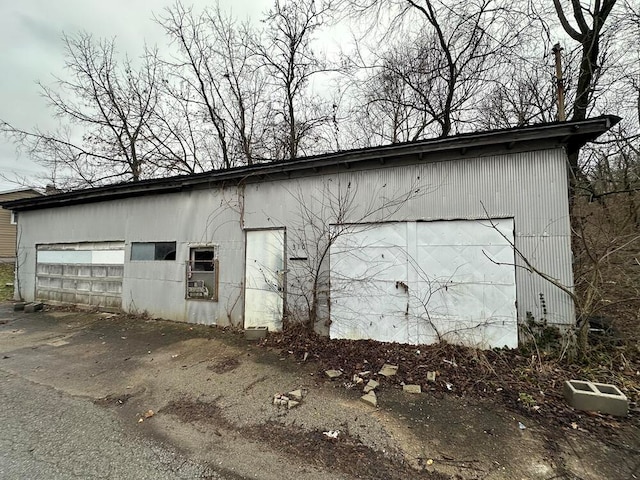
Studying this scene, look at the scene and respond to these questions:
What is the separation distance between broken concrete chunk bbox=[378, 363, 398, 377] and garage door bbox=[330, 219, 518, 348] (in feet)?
2.55

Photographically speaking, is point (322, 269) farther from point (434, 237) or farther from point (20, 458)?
point (20, 458)

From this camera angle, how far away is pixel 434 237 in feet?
15.1

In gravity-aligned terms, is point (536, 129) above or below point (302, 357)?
above

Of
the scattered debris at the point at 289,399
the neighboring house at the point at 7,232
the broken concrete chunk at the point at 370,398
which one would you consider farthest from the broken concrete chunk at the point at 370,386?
the neighboring house at the point at 7,232

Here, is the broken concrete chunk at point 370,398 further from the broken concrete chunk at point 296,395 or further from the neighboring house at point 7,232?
the neighboring house at point 7,232

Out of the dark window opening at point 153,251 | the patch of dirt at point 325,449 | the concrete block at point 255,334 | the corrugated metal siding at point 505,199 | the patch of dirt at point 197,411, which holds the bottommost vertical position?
the patch of dirt at point 197,411

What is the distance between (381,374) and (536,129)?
4057mm

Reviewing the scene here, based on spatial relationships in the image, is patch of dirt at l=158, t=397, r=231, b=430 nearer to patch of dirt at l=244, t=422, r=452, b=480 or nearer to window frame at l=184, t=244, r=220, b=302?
patch of dirt at l=244, t=422, r=452, b=480

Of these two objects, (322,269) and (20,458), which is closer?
(20,458)

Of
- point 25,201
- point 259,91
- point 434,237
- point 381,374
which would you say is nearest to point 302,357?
point 381,374

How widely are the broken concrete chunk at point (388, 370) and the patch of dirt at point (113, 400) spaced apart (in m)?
3.28

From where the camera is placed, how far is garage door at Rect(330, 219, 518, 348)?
166 inches

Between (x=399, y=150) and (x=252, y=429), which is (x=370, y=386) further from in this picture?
(x=399, y=150)

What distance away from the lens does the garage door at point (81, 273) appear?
7.73 metres
